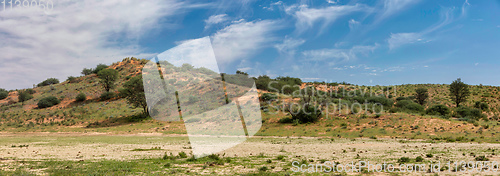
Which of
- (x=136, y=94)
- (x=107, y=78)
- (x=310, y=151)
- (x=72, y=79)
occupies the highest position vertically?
(x=72, y=79)

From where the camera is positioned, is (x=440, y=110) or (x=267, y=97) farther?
(x=267, y=97)

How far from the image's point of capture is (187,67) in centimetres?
9019

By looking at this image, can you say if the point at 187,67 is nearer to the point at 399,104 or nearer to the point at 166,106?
the point at 166,106

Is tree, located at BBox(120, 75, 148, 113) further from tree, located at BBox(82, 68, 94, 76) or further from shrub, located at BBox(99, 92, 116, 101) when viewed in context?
tree, located at BBox(82, 68, 94, 76)

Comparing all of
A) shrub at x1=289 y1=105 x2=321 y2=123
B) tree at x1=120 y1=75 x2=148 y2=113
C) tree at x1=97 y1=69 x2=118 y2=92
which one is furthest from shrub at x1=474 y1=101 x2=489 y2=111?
tree at x1=97 y1=69 x2=118 y2=92

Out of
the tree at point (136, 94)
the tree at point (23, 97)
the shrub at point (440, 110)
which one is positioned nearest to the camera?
the shrub at point (440, 110)

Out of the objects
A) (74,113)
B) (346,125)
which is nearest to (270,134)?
(346,125)

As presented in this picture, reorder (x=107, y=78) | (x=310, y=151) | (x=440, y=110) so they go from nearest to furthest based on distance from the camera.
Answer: (x=310, y=151) < (x=440, y=110) < (x=107, y=78)

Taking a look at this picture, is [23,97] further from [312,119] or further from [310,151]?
[310,151]

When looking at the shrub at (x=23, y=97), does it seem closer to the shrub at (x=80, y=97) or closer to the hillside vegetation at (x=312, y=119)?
the hillside vegetation at (x=312, y=119)

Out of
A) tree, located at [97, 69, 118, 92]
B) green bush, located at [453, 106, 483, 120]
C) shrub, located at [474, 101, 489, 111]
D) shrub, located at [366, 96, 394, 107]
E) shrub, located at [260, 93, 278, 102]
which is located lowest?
green bush, located at [453, 106, 483, 120]

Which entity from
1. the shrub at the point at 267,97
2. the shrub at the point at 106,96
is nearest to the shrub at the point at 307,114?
the shrub at the point at 267,97

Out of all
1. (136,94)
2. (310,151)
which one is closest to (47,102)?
(136,94)

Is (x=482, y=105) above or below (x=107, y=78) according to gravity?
below
